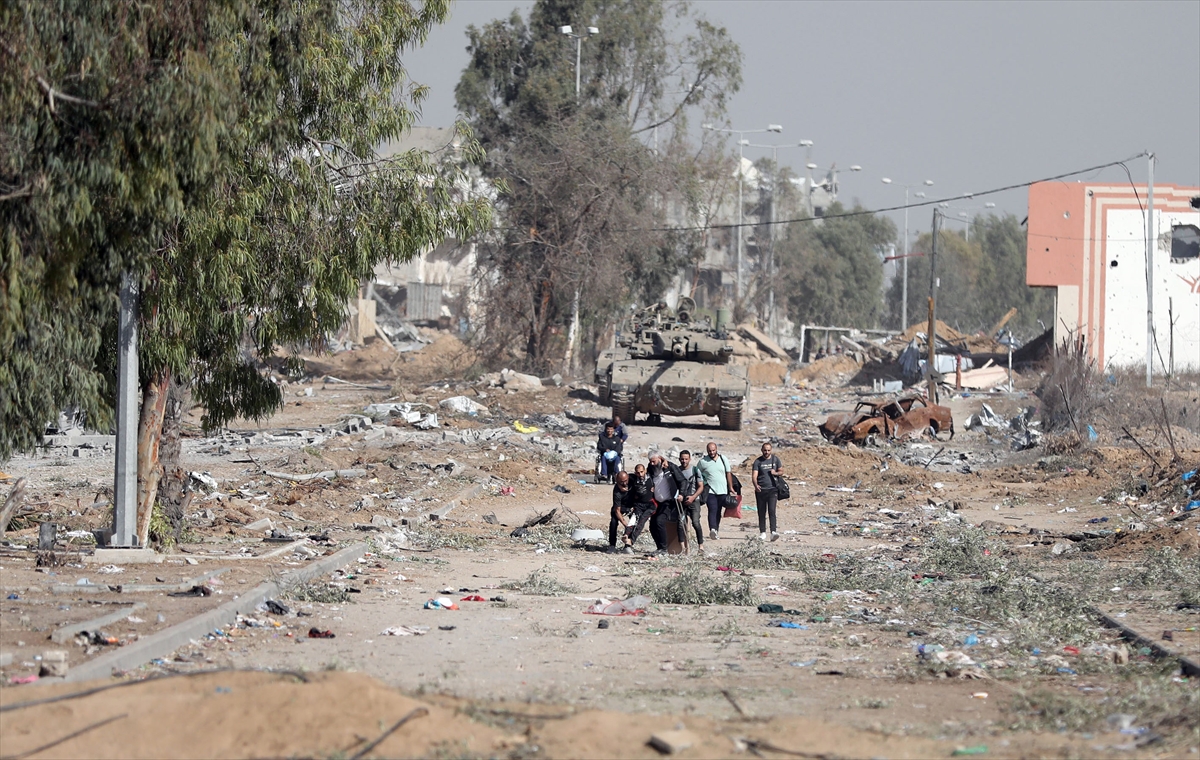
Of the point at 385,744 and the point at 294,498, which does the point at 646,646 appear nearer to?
the point at 385,744

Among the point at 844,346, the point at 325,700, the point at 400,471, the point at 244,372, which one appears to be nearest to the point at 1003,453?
the point at 400,471

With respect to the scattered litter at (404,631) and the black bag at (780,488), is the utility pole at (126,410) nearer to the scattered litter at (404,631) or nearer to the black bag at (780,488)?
the scattered litter at (404,631)

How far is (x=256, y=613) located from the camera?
32.6ft

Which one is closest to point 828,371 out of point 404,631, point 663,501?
point 663,501

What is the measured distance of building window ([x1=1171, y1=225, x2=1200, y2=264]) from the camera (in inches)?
1927

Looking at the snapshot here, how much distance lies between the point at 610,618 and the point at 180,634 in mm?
3614

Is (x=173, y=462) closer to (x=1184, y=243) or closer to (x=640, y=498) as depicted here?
(x=640, y=498)

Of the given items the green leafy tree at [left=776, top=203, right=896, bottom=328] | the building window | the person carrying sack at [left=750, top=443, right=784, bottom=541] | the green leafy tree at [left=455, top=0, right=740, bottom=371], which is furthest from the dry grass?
the green leafy tree at [left=776, top=203, right=896, bottom=328]

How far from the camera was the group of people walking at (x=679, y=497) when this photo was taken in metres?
15.0

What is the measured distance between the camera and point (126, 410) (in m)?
11.4

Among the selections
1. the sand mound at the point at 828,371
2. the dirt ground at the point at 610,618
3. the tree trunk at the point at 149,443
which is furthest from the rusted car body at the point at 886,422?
the sand mound at the point at 828,371

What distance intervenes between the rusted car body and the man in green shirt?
43.7 ft

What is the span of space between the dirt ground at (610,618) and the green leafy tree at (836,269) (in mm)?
56034

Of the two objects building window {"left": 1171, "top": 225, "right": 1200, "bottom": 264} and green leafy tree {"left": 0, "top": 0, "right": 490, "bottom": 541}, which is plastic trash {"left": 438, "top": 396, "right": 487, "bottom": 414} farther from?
building window {"left": 1171, "top": 225, "right": 1200, "bottom": 264}
